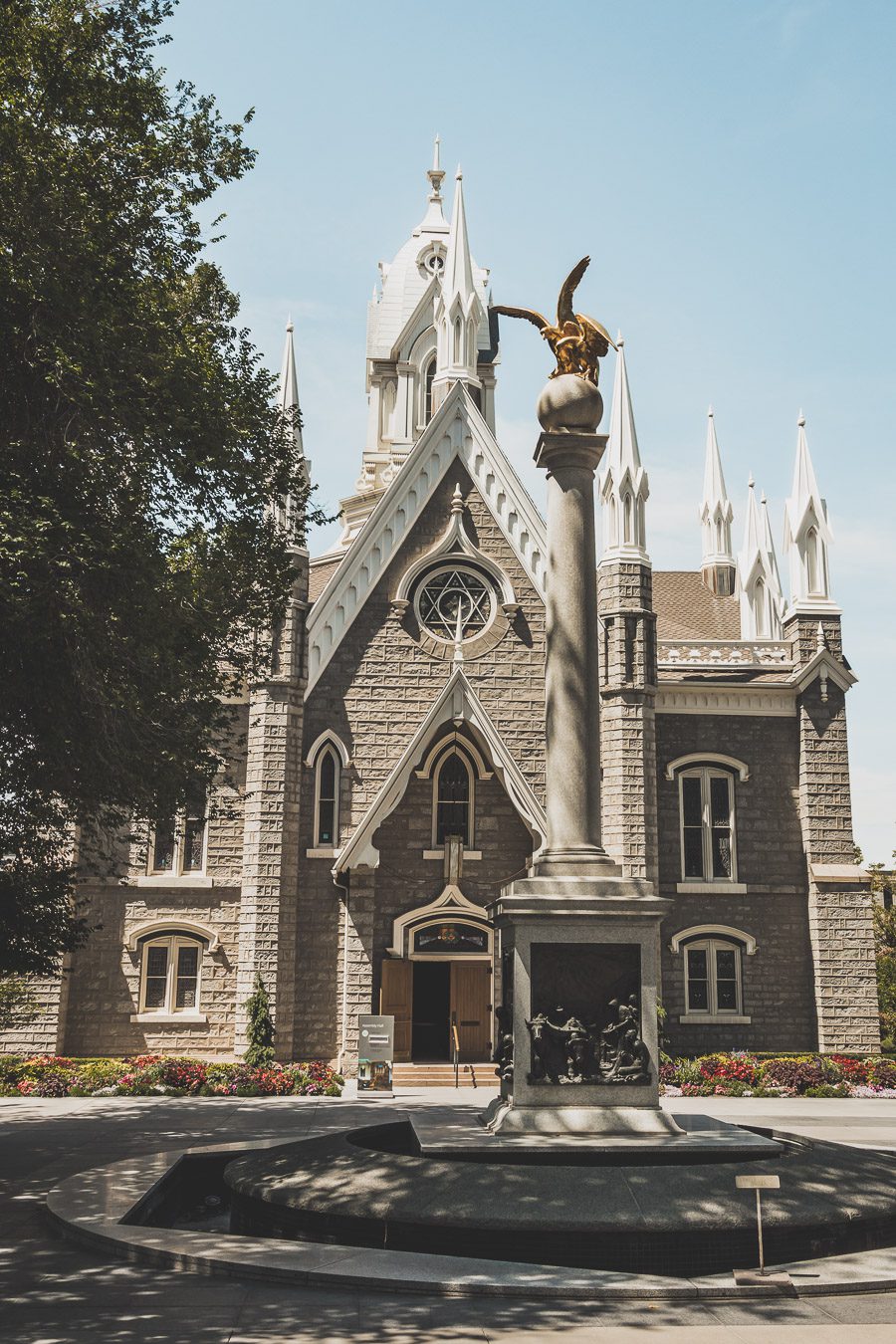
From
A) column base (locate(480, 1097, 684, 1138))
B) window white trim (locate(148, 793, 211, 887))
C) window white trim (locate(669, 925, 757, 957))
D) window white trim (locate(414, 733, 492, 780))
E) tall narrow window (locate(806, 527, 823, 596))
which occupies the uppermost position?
tall narrow window (locate(806, 527, 823, 596))

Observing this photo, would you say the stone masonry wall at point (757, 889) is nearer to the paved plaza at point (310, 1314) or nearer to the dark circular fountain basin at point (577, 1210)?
the dark circular fountain basin at point (577, 1210)

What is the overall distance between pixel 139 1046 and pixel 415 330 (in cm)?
2146

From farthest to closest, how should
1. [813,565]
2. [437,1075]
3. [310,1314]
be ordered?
1. [813,565]
2. [437,1075]
3. [310,1314]

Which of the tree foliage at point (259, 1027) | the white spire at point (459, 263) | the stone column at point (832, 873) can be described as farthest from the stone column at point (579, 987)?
the white spire at point (459, 263)

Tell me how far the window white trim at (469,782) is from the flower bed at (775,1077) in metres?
6.23

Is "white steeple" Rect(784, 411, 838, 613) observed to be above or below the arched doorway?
above

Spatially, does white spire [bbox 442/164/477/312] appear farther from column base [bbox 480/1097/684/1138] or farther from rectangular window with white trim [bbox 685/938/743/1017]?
column base [bbox 480/1097/684/1138]

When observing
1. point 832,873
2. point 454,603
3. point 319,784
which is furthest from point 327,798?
point 832,873

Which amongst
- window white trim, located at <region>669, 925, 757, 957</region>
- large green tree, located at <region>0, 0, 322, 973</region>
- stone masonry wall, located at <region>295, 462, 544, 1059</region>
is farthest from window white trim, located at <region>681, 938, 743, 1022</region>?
large green tree, located at <region>0, 0, 322, 973</region>

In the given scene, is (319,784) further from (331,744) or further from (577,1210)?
(577,1210)

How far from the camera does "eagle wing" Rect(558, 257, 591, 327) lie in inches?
535

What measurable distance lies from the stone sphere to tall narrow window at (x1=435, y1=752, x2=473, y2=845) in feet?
45.4

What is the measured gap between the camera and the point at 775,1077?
23797 mm

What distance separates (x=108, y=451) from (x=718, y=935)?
734 inches
